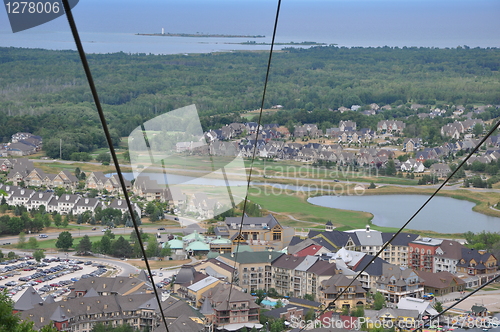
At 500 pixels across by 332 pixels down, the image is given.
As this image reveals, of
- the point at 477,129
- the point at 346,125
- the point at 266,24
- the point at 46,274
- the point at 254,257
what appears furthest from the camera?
the point at 266,24

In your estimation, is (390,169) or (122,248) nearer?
(122,248)

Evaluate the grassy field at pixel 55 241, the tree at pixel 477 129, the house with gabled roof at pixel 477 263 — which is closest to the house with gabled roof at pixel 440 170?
the tree at pixel 477 129

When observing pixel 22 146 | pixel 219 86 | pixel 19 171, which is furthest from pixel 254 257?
pixel 219 86

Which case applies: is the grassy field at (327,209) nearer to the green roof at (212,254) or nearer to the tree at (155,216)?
the tree at (155,216)

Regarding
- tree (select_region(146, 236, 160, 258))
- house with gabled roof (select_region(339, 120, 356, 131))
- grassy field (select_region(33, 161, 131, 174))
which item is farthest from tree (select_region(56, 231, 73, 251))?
house with gabled roof (select_region(339, 120, 356, 131))

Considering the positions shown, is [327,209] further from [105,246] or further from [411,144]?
[411,144]

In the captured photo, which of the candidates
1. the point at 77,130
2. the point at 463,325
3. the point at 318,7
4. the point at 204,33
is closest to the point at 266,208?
the point at 463,325

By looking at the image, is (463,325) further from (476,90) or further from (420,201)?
(476,90)
